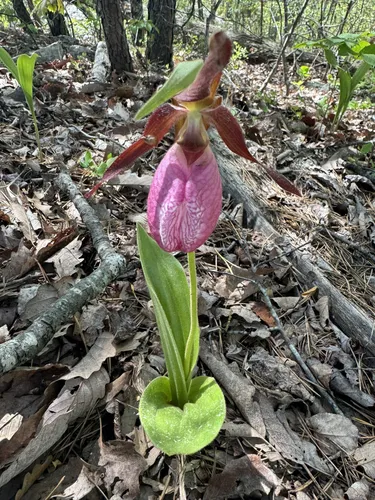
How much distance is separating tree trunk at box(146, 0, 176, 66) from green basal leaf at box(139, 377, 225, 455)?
4472 millimetres

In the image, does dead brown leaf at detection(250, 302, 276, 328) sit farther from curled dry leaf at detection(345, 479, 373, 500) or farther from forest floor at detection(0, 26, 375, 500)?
curled dry leaf at detection(345, 479, 373, 500)

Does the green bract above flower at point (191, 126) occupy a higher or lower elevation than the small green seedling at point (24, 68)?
lower

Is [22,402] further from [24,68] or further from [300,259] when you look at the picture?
[24,68]

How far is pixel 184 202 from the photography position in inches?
36.4

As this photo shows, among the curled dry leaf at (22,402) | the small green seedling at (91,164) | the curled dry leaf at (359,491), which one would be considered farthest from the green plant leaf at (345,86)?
the curled dry leaf at (22,402)

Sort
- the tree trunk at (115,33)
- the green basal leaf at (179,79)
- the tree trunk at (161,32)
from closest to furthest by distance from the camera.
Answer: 1. the green basal leaf at (179,79)
2. the tree trunk at (115,33)
3. the tree trunk at (161,32)

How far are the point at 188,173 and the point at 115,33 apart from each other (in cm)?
367

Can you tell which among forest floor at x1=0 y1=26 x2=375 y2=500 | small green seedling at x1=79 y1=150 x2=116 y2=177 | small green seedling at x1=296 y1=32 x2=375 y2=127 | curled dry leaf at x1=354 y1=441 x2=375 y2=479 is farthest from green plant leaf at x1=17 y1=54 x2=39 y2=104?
curled dry leaf at x1=354 y1=441 x2=375 y2=479

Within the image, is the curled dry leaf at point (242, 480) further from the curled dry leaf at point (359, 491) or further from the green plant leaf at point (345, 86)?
the green plant leaf at point (345, 86)

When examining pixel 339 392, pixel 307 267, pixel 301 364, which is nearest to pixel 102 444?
pixel 301 364

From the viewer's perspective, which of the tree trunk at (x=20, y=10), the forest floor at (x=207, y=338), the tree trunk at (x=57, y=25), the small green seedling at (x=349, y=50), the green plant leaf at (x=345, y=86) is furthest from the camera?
the tree trunk at (x=20, y=10)

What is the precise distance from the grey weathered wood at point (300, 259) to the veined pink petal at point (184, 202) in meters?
1.06

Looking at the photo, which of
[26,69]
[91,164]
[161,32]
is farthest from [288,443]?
[161,32]

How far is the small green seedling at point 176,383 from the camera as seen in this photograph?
3.43 ft
